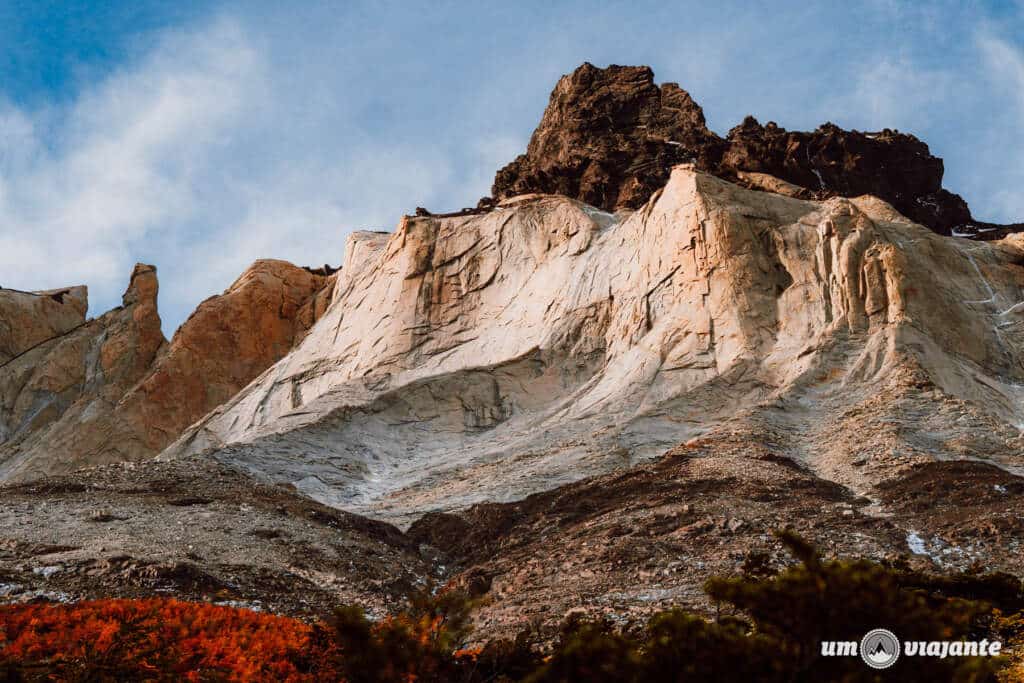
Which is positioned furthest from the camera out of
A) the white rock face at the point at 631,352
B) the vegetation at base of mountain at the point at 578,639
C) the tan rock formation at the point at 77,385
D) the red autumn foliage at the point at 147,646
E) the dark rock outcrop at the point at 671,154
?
the dark rock outcrop at the point at 671,154

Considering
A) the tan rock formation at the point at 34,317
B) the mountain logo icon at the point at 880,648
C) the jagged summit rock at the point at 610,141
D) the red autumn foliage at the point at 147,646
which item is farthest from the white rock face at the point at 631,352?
the tan rock formation at the point at 34,317

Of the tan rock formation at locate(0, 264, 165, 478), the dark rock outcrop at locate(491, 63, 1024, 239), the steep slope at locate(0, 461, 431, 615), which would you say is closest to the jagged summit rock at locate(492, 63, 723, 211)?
the dark rock outcrop at locate(491, 63, 1024, 239)

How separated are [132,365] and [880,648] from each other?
2212 inches

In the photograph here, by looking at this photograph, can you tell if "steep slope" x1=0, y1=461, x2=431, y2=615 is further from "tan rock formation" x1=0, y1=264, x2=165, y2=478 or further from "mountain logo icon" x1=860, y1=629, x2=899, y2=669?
"tan rock formation" x1=0, y1=264, x2=165, y2=478

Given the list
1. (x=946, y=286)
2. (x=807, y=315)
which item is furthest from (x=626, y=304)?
(x=946, y=286)

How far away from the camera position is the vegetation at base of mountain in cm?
1015

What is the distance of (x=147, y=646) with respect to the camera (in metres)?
14.5

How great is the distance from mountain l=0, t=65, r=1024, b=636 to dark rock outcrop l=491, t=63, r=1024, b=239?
23 centimetres

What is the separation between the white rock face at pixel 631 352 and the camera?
3175 centimetres

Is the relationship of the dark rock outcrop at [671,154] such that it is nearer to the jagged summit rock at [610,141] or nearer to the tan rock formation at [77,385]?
the jagged summit rock at [610,141]

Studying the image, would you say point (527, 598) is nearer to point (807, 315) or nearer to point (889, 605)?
point (889, 605)

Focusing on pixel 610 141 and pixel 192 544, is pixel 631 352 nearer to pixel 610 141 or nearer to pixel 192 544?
pixel 192 544

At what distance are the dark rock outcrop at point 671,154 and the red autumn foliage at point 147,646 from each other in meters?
42.4

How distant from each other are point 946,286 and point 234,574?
28.3 m
